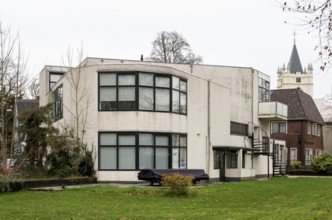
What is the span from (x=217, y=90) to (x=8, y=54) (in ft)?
45.5

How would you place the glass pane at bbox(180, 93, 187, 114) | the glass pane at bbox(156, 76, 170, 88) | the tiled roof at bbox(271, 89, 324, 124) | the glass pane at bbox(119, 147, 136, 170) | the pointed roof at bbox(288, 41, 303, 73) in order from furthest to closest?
the pointed roof at bbox(288, 41, 303, 73)
the tiled roof at bbox(271, 89, 324, 124)
the glass pane at bbox(180, 93, 187, 114)
the glass pane at bbox(156, 76, 170, 88)
the glass pane at bbox(119, 147, 136, 170)

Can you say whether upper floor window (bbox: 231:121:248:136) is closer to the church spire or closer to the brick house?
the brick house

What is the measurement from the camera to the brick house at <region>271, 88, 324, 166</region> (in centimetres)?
5569

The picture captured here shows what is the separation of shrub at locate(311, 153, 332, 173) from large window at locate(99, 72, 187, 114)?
75.1 ft

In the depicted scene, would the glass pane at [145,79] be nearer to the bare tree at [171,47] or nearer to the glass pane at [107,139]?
the glass pane at [107,139]

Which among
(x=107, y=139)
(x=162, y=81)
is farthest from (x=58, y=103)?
(x=162, y=81)

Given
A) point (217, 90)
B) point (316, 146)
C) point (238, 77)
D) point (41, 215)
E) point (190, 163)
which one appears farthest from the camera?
point (316, 146)

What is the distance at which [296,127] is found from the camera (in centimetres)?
5619

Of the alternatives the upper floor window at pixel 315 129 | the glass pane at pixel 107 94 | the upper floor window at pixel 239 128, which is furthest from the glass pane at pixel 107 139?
the upper floor window at pixel 315 129

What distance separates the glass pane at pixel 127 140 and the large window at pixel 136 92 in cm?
155

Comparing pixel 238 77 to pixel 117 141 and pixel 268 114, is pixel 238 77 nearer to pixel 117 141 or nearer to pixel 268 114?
pixel 268 114

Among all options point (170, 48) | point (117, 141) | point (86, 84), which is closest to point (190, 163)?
point (117, 141)

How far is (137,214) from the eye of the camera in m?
14.9

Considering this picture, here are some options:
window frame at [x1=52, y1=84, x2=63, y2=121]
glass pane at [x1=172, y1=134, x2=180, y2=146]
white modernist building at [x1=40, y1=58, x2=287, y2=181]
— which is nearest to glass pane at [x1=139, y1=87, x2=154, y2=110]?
white modernist building at [x1=40, y1=58, x2=287, y2=181]
